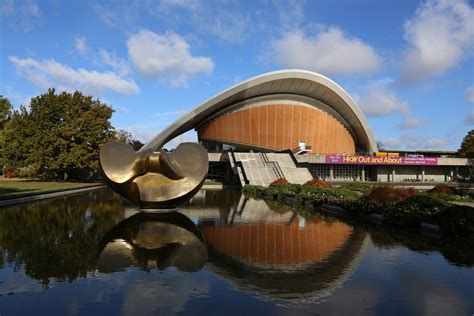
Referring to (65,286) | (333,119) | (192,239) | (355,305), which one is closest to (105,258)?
(65,286)

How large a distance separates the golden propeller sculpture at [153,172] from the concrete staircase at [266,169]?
1985cm

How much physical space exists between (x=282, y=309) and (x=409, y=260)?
408 cm

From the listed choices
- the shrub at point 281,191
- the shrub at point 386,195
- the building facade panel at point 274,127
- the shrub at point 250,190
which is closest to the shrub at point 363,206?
the shrub at point 386,195

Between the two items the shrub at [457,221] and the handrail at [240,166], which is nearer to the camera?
the shrub at [457,221]

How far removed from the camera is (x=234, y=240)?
10266 millimetres

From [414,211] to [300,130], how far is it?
143 feet

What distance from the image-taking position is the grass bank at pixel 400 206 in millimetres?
10969

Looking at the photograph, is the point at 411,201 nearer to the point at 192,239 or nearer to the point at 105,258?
the point at 192,239

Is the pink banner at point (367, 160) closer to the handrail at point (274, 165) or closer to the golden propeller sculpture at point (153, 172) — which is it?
the handrail at point (274, 165)

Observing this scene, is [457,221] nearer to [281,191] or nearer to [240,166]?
[281,191]

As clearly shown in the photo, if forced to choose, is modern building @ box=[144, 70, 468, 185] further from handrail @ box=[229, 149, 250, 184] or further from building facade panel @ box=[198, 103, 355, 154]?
handrail @ box=[229, 149, 250, 184]

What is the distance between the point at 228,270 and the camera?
7.23 meters

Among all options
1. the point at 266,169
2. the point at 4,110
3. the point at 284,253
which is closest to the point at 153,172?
the point at 284,253

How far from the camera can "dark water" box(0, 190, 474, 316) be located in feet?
17.6
